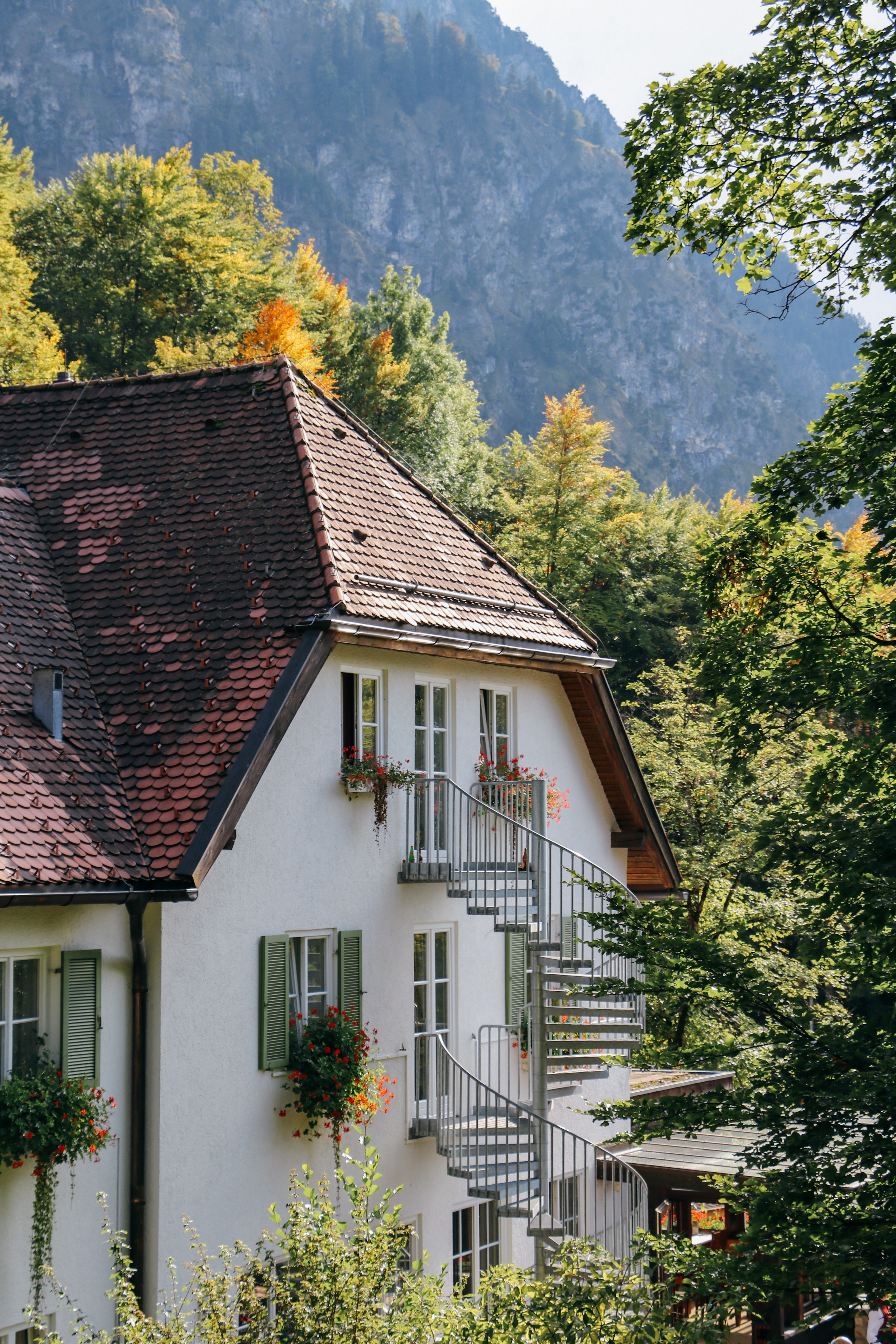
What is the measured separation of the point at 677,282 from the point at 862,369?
15647cm

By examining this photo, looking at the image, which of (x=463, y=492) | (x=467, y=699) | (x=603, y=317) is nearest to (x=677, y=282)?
(x=603, y=317)

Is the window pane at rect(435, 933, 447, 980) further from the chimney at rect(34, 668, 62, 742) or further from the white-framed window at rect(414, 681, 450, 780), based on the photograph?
the chimney at rect(34, 668, 62, 742)

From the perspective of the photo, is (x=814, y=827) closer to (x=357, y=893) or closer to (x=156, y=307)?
(x=357, y=893)

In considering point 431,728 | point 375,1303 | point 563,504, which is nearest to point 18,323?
point 563,504

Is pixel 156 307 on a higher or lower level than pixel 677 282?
lower

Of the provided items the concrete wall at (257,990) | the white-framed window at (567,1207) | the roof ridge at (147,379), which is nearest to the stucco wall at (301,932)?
the concrete wall at (257,990)

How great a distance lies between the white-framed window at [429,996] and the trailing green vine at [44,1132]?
440cm

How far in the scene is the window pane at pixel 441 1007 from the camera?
Result: 14234mm

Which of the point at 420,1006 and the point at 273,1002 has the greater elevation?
the point at 273,1002

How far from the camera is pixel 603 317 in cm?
15325

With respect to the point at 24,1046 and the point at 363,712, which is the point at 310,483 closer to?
the point at 363,712

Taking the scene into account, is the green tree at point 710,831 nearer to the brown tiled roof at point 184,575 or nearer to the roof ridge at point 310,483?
the brown tiled roof at point 184,575

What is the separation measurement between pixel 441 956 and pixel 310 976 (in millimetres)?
2255

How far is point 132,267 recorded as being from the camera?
34281mm
